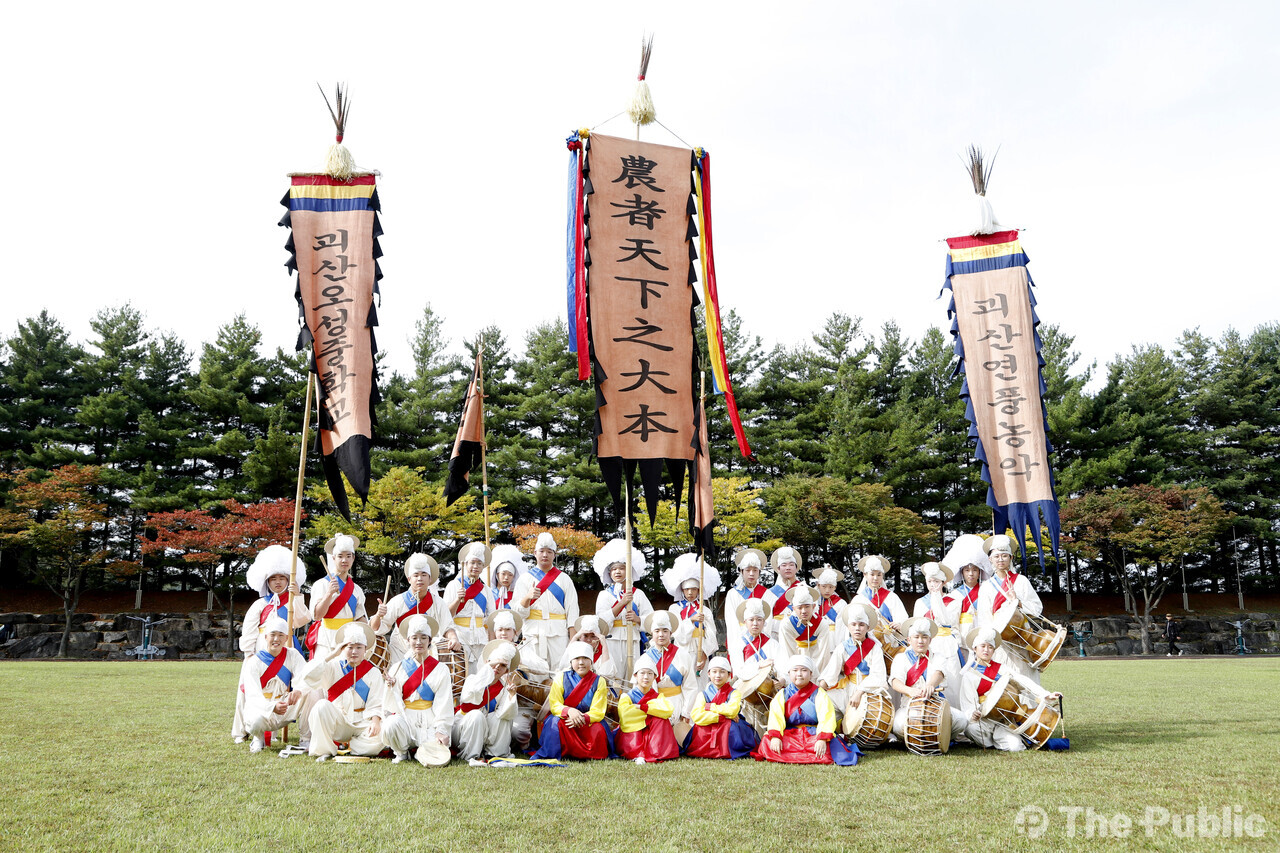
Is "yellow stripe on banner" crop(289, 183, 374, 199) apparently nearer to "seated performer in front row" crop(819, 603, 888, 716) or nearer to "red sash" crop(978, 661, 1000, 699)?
"seated performer in front row" crop(819, 603, 888, 716)

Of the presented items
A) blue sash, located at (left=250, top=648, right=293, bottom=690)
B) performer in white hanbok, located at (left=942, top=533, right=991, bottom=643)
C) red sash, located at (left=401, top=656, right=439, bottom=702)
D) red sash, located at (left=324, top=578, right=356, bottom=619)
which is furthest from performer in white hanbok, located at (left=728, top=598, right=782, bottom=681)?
blue sash, located at (left=250, top=648, right=293, bottom=690)

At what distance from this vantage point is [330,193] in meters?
7.71

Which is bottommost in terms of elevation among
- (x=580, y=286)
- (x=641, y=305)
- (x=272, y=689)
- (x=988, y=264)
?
(x=272, y=689)

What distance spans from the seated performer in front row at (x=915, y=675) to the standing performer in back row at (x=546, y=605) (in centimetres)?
275

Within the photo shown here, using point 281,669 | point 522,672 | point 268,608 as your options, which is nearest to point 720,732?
point 522,672

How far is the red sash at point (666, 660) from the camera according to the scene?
6.57 meters

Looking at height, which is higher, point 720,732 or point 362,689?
point 362,689

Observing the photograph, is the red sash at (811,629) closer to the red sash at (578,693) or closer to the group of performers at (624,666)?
the group of performers at (624,666)

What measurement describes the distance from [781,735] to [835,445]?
23.1 metres

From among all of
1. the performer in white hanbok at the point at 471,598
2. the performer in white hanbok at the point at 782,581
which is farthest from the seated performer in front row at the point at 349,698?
the performer in white hanbok at the point at 782,581

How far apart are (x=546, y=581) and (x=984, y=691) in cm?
367

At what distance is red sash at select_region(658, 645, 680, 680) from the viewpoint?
657 centimetres

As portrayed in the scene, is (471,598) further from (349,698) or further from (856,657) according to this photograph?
(856,657)

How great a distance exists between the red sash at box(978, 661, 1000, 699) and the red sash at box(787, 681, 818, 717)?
1.33 m
